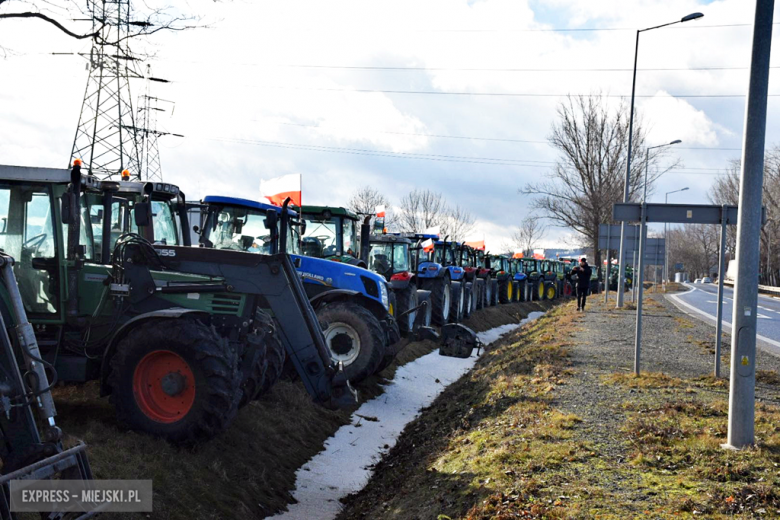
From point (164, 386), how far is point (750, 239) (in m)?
5.57

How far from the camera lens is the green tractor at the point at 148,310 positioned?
23.2 ft

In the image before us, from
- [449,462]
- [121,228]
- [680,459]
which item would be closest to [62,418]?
[121,228]

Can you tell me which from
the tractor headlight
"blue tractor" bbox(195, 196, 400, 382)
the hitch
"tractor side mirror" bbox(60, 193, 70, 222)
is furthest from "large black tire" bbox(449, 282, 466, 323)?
"tractor side mirror" bbox(60, 193, 70, 222)

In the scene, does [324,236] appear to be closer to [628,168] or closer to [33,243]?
[33,243]

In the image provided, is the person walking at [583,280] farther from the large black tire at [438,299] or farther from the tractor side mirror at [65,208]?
the tractor side mirror at [65,208]

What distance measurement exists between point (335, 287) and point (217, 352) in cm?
506

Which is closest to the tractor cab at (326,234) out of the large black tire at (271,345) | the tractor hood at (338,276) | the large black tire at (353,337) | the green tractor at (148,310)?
the tractor hood at (338,276)

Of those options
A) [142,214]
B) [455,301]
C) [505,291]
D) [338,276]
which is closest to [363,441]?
[338,276]

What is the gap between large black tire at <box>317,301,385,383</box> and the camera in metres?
11.3

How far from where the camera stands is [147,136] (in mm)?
35906

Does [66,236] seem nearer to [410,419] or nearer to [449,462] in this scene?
[449,462]

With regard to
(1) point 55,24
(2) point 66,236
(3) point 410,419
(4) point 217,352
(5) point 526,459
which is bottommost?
(3) point 410,419

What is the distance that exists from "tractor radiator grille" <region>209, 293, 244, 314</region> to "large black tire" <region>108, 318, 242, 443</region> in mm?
850

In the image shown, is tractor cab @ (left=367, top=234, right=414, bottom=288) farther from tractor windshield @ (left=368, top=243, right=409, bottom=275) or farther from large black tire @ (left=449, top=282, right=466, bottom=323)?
large black tire @ (left=449, top=282, right=466, bottom=323)
